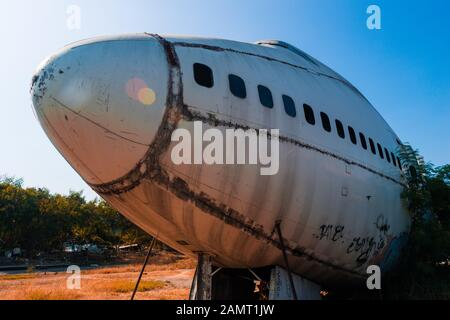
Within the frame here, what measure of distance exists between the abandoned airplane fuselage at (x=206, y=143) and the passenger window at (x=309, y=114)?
0.09ft

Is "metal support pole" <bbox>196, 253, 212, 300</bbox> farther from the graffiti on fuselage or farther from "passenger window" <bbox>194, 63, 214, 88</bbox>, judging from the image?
"passenger window" <bbox>194, 63, 214, 88</bbox>

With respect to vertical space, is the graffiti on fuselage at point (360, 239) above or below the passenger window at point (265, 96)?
below

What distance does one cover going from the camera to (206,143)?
661cm

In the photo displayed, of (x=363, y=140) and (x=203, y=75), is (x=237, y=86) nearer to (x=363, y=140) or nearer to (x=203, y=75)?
(x=203, y=75)

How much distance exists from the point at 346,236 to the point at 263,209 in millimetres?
3076

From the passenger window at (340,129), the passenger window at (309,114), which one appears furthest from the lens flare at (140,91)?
the passenger window at (340,129)

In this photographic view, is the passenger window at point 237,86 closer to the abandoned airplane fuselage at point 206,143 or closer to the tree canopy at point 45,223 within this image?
the abandoned airplane fuselage at point 206,143

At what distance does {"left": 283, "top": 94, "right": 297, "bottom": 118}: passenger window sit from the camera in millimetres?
7902

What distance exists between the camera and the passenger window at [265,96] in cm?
751


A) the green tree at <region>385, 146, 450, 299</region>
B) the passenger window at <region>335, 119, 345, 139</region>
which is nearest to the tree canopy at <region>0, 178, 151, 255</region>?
the green tree at <region>385, 146, 450, 299</region>

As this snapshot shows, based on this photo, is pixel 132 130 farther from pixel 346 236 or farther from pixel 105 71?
pixel 346 236

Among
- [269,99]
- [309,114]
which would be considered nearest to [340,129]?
[309,114]

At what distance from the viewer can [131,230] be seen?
67438 millimetres
